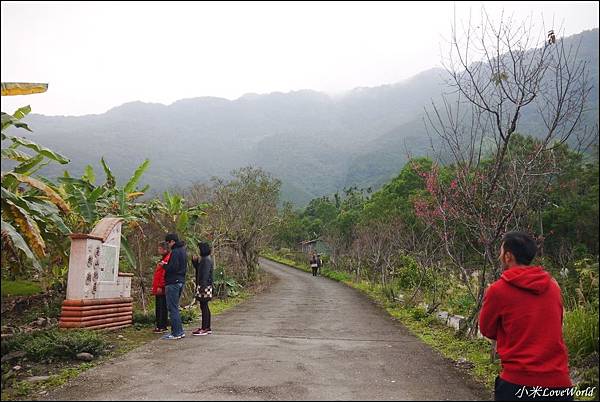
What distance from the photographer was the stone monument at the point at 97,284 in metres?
7.60

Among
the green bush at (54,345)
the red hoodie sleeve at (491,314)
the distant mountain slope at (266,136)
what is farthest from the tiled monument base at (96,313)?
the distant mountain slope at (266,136)

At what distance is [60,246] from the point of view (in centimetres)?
923

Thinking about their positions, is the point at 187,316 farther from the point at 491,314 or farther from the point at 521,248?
the point at 521,248

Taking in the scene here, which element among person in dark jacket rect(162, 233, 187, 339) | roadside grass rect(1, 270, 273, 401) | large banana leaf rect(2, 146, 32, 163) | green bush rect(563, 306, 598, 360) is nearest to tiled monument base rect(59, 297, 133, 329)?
roadside grass rect(1, 270, 273, 401)

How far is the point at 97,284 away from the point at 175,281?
50.1 inches

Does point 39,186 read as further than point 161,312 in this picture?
No

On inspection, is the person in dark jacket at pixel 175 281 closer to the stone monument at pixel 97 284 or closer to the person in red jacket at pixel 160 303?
the person in red jacket at pixel 160 303

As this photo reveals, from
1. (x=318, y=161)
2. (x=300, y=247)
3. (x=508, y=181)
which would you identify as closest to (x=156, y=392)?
(x=508, y=181)

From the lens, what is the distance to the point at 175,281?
8.14 metres

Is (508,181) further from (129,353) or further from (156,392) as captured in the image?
(129,353)

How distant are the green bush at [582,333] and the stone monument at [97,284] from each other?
6.61 m

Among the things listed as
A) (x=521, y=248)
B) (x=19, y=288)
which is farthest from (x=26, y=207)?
(x=521, y=248)

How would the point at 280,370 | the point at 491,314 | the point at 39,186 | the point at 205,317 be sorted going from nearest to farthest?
1. the point at 491,314
2. the point at 280,370
3. the point at 39,186
4. the point at 205,317

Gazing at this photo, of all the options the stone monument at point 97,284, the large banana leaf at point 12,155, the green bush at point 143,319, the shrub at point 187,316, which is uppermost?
the large banana leaf at point 12,155
